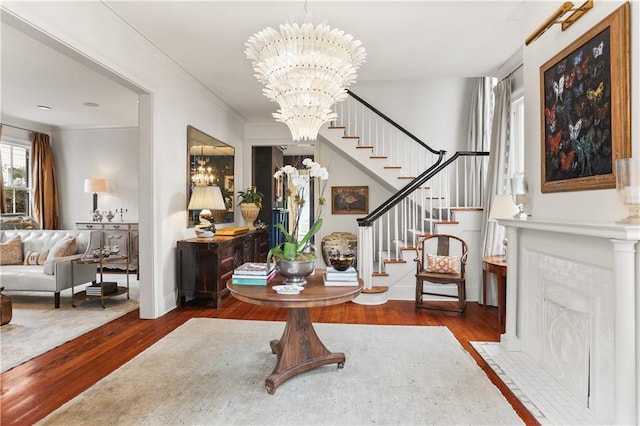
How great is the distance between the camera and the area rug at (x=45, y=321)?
2838 millimetres

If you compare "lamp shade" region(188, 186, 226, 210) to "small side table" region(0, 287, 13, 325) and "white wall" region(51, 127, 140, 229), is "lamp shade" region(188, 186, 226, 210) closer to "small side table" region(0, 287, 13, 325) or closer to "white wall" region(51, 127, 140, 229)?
"small side table" region(0, 287, 13, 325)

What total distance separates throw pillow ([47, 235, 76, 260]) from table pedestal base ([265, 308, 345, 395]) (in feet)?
12.0

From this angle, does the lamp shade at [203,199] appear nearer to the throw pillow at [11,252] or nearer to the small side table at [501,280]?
the throw pillow at [11,252]

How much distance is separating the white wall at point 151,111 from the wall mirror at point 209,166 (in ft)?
0.49

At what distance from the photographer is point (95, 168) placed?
6824 millimetres

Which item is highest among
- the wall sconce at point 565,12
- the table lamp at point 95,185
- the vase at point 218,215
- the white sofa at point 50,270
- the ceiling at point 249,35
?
the ceiling at point 249,35

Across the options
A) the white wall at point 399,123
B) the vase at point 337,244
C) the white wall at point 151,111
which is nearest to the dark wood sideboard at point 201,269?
the white wall at point 151,111

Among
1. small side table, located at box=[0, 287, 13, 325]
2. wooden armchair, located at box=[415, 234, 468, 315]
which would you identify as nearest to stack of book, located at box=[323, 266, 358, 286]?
wooden armchair, located at box=[415, 234, 468, 315]

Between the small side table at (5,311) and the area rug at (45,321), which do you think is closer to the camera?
the area rug at (45,321)

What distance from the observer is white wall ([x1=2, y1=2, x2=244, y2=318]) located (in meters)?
2.56

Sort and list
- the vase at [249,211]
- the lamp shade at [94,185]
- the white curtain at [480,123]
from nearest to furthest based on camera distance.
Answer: the white curtain at [480,123] < the vase at [249,211] < the lamp shade at [94,185]

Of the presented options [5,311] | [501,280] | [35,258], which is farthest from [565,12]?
[35,258]

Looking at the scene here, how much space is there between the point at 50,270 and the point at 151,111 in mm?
2368

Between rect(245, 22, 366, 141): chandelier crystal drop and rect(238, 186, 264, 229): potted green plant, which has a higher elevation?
rect(245, 22, 366, 141): chandelier crystal drop
